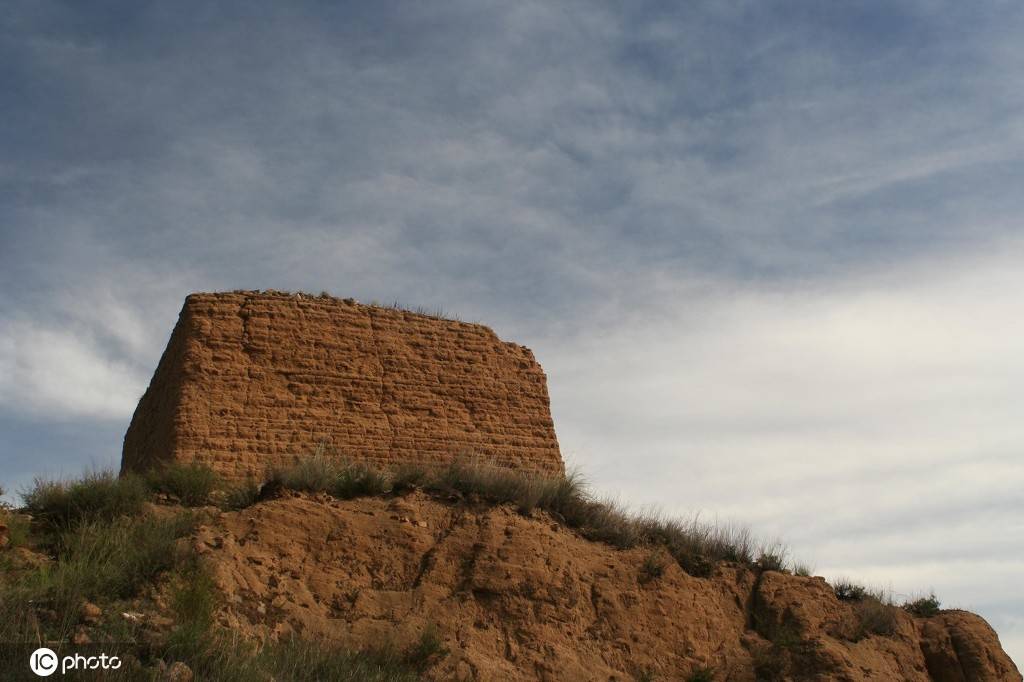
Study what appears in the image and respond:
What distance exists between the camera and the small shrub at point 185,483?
10.6 metres

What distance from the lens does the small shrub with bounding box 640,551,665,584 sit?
11477 mm

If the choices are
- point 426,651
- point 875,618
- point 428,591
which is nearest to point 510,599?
point 428,591

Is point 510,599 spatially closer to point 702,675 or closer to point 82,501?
point 702,675

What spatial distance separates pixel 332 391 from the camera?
13.5 m

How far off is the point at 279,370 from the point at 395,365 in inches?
61.9

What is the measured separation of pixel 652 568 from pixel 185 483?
200 inches

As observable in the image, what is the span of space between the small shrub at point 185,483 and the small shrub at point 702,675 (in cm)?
528

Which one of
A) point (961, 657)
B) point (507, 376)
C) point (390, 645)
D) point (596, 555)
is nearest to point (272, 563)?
point (390, 645)

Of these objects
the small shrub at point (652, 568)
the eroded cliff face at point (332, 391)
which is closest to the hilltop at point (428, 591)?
the small shrub at point (652, 568)

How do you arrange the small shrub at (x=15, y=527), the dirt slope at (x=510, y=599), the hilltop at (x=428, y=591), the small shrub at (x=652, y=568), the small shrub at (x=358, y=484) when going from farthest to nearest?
the small shrub at (x=652, y=568) < the small shrub at (x=358, y=484) < the dirt slope at (x=510, y=599) < the small shrub at (x=15, y=527) < the hilltop at (x=428, y=591)

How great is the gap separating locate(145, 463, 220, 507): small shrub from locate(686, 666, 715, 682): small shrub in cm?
528

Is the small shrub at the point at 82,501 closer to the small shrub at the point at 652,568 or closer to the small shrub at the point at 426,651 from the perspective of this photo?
the small shrub at the point at 426,651

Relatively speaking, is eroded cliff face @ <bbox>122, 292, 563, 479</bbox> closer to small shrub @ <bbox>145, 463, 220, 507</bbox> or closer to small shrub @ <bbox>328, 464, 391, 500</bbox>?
small shrub @ <bbox>145, 463, 220, 507</bbox>

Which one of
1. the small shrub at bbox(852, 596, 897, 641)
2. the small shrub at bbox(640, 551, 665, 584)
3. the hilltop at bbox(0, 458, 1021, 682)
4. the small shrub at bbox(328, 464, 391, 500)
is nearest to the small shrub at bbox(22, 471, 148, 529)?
the hilltop at bbox(0, 458, 1021, 682)
